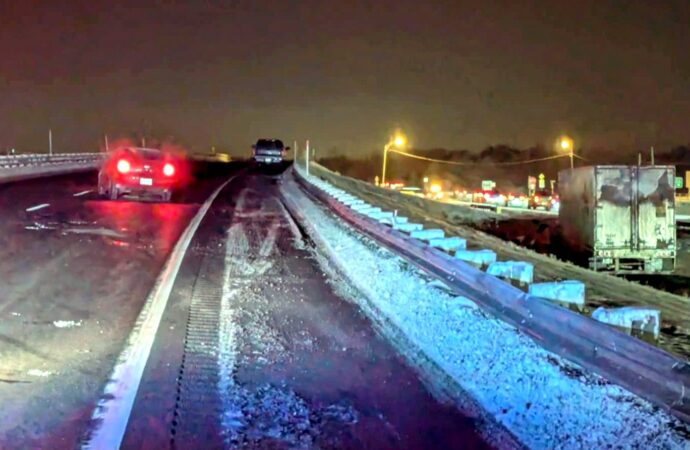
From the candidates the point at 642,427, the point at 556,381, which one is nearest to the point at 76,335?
the point at 556,381

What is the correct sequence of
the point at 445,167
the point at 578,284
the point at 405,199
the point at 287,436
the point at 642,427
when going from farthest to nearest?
the point at 445,167 → the point at 405,199 → the point at 578,284 → the point at 287,436 → the point at 642,427

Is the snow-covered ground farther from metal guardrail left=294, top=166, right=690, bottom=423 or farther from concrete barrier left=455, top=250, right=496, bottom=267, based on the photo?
concrete barrier left=455, top=250, right=496, bottom=267

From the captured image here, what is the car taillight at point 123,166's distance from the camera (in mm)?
26125

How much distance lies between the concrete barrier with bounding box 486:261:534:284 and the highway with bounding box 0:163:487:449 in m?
1.71

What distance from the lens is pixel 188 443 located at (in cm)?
590

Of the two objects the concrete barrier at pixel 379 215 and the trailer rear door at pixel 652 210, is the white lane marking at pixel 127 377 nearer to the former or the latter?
the concrete barrier at pixel 379 215

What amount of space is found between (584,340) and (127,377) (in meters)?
4.11

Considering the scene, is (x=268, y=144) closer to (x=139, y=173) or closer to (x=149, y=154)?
(x=149, y=154)

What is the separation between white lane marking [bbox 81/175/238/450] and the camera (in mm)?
6027

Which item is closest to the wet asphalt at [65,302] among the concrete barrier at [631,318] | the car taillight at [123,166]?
the car taillight at [123,166]

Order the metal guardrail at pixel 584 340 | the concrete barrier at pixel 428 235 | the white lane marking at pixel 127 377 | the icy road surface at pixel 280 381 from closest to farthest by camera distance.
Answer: the metal guardrail at pixel 584 340, the white lane marking at pixel 127 377, the icy road surface at pixel 280 381, the concrete barrier at pixel 428 235

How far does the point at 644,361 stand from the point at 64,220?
1735 cm

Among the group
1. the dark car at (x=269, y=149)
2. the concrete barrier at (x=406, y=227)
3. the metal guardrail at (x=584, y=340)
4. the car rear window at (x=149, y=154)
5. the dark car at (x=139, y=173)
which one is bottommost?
the metal guardrail at (x=584, y=340)

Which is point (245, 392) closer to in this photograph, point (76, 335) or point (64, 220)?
point (76, 335)
